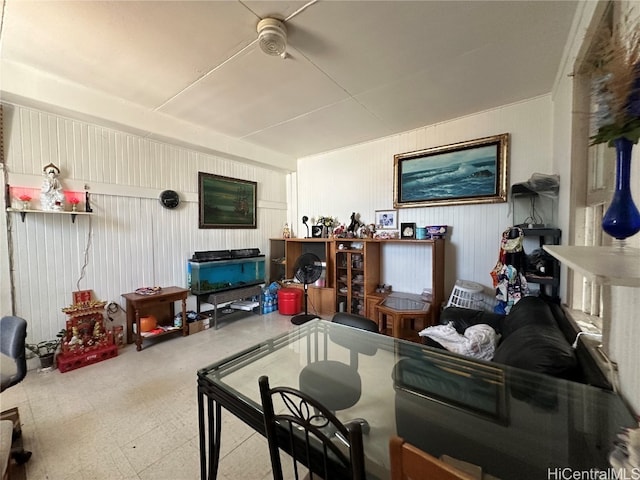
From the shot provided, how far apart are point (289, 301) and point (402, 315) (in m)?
1.96

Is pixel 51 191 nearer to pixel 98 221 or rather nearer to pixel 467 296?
pixel 98 221

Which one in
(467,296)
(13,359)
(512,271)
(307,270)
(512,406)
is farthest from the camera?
(307,270)

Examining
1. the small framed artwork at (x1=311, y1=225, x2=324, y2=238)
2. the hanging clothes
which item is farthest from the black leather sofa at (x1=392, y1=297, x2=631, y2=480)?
the small framed artwork at (x1=311, y1=225, x2=324, y2=238)

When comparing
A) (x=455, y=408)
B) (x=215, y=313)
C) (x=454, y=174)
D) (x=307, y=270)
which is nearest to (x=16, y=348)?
(x=215, y=313)

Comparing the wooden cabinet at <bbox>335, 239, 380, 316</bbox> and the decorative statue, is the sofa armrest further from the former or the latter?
the decorative statue

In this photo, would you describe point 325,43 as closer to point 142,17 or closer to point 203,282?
point 142,17

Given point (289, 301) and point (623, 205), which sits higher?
point (623, 205)

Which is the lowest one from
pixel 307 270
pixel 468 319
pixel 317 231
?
pixel 468 319

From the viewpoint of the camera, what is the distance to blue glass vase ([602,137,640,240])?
→ 0.78 metres

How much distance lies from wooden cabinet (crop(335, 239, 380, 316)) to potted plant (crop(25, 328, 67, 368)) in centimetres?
339

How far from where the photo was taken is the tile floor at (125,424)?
1489mm

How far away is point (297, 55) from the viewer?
2.14 m

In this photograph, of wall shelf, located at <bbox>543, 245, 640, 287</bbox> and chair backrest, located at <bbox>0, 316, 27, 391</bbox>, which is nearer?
wall shelf, located at <bbox>543, 245, 640, 287</bbox>

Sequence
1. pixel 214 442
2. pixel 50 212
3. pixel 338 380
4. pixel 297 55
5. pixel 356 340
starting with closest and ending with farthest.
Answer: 1. pixel 214 442
2. pixel 338 380
3. pixel 356 340
4. pixel 297 55
5. pixel 50 212
